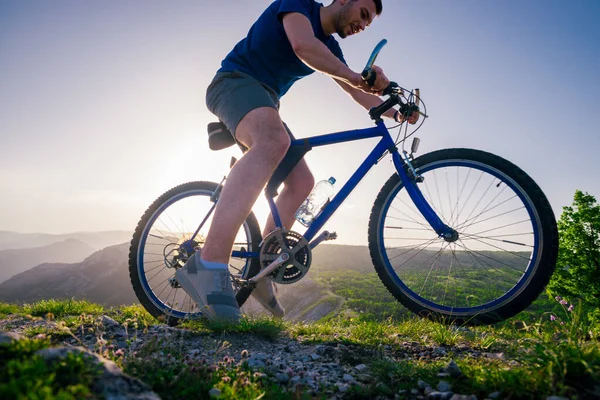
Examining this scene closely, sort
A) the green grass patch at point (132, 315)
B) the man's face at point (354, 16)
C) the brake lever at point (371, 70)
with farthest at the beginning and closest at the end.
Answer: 1. the green grass patch at point (132, 315)
2. the man's face at point (354, 16)
3. the brake lever at point (371, 70)

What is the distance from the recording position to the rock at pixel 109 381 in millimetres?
983

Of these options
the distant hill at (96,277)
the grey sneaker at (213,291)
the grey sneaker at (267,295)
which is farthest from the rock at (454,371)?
the distant hill at (96,277)

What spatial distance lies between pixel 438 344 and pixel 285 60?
9.91 ft

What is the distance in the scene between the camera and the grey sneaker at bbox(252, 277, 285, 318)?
3.63 m

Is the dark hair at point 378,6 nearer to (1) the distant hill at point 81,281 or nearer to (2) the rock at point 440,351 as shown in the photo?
(2) the rock at point 440,351

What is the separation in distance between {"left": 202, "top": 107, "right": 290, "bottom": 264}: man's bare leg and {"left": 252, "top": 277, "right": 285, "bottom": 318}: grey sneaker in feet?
3.19

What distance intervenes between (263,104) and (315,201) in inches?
52.2

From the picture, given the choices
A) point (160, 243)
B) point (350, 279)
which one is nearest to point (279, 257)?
point (160, 243)

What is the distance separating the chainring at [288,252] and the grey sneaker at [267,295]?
308 millimetres

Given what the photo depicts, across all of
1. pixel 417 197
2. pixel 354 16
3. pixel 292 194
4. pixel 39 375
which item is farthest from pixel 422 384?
pixel 354 16

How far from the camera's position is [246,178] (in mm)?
2773

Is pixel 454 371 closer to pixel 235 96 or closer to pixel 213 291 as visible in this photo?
pixel 213 291

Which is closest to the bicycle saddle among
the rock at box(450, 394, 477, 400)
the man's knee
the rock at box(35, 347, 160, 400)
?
the man's knee

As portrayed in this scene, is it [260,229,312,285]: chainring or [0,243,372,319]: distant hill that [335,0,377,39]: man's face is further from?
[0,243,372,319]: distant hill
